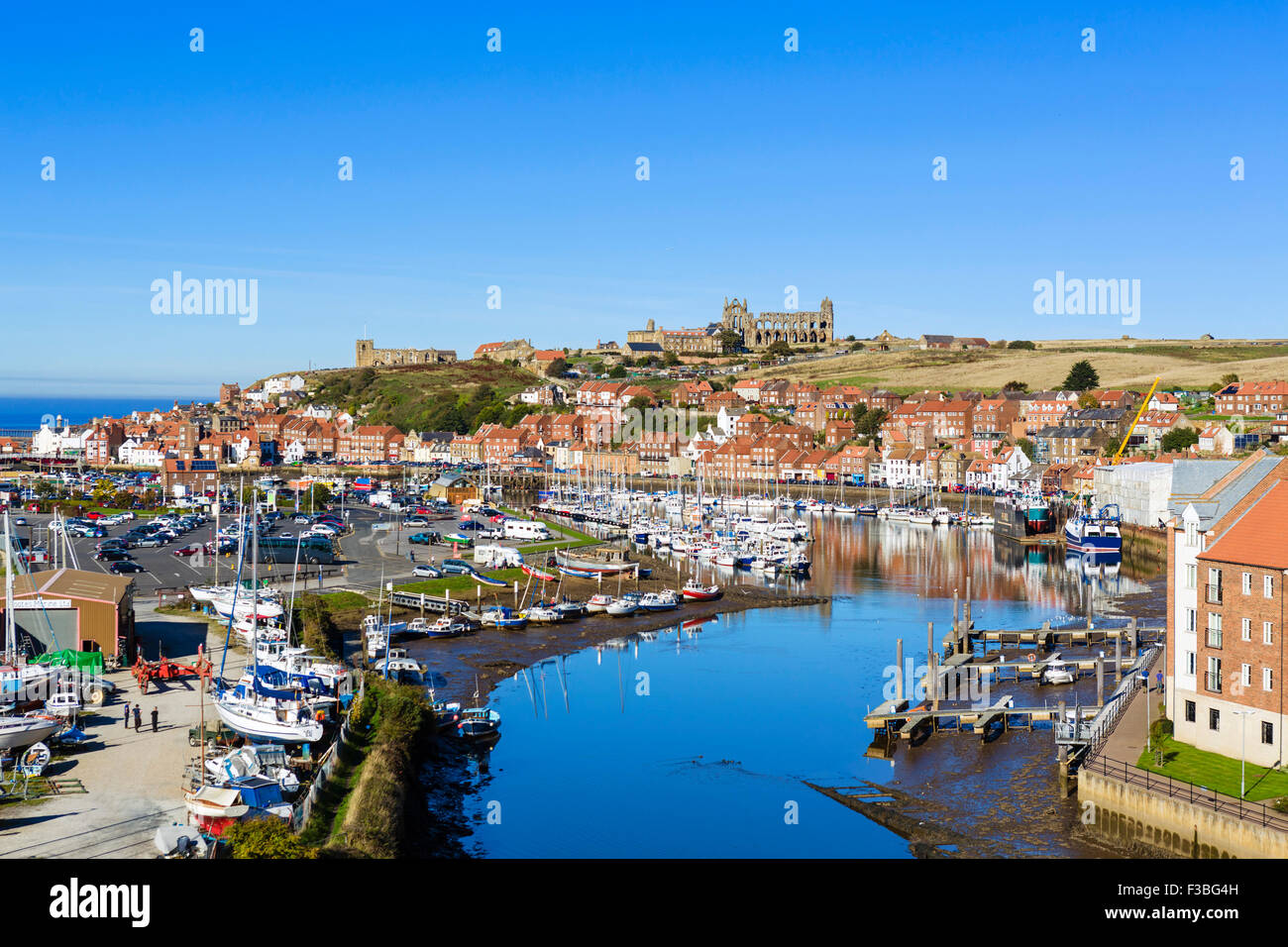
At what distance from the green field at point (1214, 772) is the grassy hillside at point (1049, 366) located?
342ft

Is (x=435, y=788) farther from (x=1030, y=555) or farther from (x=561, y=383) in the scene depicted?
(x=561, y=383)

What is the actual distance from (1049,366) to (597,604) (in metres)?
109

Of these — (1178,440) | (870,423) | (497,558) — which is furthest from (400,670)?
(870,423)

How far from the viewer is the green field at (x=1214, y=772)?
55.5 feet

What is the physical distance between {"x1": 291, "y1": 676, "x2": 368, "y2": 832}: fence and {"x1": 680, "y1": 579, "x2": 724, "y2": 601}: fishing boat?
67.1ft

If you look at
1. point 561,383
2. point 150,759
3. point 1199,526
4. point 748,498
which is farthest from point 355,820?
point 561,383

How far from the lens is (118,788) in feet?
55.0

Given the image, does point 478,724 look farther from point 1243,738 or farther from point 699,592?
point 699,592

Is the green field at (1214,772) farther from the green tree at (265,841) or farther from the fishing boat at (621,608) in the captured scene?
the fishing boat at (621,608)

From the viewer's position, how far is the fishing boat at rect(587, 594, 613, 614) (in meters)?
39.3

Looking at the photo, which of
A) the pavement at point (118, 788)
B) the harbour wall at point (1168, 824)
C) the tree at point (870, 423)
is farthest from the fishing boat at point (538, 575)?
the tree at point (870, 423)

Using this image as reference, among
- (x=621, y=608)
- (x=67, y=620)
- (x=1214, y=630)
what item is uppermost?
(x=1214, y=630)

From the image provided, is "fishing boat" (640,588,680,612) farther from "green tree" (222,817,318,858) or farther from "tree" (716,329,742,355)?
"tree" (716,329,742,355)
